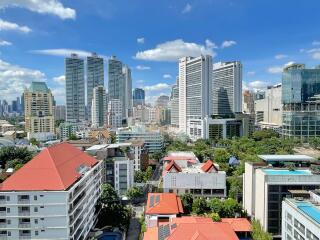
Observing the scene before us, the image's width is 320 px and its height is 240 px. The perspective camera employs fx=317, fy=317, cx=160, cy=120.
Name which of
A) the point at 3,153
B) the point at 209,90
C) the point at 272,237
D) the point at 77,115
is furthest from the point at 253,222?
the point at 77,115

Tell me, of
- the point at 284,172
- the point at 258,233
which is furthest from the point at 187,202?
the point at 284,172

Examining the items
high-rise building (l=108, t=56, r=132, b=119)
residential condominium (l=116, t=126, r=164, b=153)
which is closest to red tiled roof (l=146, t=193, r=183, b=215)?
residential condominium (l=116, t=126, r=164, b=153)

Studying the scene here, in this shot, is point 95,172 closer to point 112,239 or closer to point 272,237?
point 112,239

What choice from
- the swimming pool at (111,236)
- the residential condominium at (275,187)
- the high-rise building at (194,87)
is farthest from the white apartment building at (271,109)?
the swimming pool at (111,236)

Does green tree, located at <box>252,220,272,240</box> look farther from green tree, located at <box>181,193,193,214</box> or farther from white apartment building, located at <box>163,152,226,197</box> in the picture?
white apartment building, located at <box>163,152,226,197</box>

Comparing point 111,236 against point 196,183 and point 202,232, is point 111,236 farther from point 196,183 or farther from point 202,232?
point 196,183
